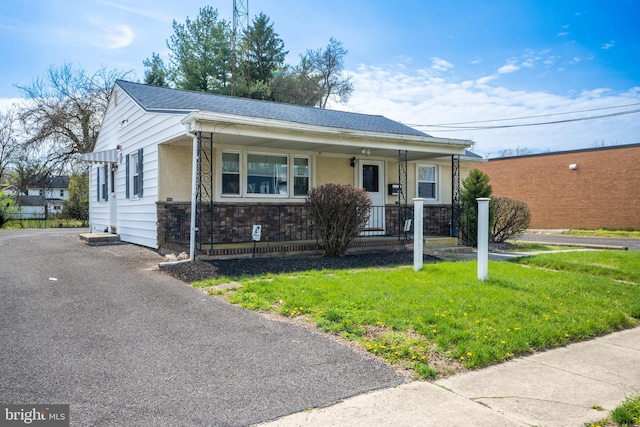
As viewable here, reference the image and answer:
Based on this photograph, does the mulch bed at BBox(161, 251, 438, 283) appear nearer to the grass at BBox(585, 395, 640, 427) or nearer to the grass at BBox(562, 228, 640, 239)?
the grass at BBox(585, 395, 640, 427)

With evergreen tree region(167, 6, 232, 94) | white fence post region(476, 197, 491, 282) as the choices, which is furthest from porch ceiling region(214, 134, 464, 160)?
evergreen tree region(167, 6, 232, 94)

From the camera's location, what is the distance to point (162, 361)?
152 inches

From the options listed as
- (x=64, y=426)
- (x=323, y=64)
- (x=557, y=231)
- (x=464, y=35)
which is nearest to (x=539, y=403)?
(x=64, y=426)

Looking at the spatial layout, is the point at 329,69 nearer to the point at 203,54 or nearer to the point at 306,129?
the point at 203,54

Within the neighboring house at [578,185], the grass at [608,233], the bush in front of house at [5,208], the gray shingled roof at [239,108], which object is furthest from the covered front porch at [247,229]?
the bush in front of house at [5,208]

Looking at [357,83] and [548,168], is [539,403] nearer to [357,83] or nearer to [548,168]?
[548,168]

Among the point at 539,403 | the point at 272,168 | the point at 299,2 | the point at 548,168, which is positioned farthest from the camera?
the point at 548,168

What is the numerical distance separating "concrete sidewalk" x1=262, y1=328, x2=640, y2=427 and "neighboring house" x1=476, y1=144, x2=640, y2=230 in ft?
69.8

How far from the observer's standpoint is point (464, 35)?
17547 millimetres

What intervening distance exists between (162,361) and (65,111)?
2830cm

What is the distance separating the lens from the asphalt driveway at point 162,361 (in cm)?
305

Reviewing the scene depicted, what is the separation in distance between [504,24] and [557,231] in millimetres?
11991

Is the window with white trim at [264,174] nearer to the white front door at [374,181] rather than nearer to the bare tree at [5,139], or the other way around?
the white front door at [374,181]

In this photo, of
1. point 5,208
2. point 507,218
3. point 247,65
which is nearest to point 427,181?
point 507,218
